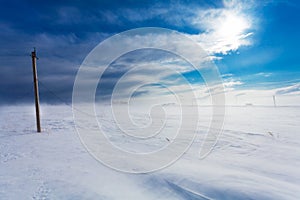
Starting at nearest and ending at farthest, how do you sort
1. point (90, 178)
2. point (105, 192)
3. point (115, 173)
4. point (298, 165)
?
point (105, 192) < point (90, 178) < point (115, 173) < point (298, 165)

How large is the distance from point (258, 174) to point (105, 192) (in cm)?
453

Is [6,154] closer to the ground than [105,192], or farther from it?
farther from it

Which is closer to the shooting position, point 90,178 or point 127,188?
point 127,188

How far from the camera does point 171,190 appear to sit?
471 centimetres

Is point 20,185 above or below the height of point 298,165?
above

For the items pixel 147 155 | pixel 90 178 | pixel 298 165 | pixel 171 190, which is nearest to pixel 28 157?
pixel 90 178

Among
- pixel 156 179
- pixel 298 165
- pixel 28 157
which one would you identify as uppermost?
pixel 28 157

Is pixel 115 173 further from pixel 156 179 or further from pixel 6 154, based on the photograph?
pixel 6 154

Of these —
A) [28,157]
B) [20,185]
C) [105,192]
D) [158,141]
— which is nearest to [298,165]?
[158,141]

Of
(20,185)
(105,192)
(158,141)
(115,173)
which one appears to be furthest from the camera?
(158,141)

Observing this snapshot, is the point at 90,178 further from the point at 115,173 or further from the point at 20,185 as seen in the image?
the point at 20,185

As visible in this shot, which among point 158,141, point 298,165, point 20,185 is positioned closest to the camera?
point 20,185

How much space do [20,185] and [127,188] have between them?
2.57 meters

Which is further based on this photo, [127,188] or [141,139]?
[141,139]
